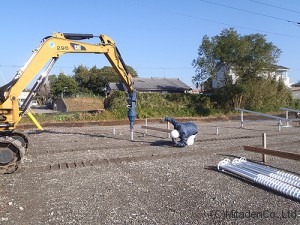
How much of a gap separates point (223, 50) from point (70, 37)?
2083cm

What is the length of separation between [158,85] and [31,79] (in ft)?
124

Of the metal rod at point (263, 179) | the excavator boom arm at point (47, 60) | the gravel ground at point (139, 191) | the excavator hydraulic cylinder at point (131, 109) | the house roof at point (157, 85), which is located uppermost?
the house roof at point (157, 85)

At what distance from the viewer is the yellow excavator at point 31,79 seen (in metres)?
7.97

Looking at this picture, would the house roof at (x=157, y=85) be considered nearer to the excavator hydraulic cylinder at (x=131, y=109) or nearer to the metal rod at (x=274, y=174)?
the excavator hydraulic cylinder at (x=131, y=109)

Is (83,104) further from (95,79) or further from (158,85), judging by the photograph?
(95,79)

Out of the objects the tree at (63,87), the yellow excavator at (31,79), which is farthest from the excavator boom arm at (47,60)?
the tree at (63,87)

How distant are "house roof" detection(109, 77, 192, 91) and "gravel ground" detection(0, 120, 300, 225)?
35136mm

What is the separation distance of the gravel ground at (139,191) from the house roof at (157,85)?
35136 mm

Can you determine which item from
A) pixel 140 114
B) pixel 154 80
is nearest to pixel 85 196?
pixel 140 114

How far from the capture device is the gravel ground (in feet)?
15.7

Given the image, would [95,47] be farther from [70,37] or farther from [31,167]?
[31,167]

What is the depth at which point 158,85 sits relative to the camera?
47312 mm

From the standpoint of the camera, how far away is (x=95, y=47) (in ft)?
40.0

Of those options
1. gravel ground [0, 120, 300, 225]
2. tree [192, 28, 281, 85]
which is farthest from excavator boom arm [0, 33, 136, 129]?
tree [192, 28, 281, 85]
